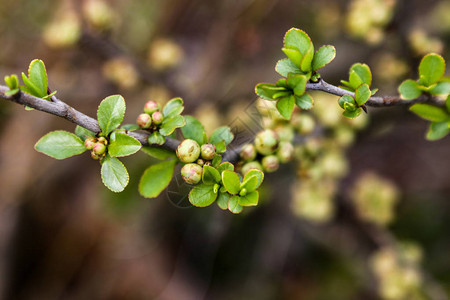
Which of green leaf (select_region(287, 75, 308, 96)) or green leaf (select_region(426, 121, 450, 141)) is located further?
green leaf (select_region(426, 121, 450, 141))

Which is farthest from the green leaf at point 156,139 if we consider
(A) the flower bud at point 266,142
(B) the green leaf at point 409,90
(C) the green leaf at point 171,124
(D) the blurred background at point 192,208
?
(D) the blurred background at point 192,208

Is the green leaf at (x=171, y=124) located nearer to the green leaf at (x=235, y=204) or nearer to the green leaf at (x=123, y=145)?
the green leaf at (x=123, y=145)

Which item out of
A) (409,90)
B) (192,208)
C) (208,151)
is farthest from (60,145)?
(192,208)

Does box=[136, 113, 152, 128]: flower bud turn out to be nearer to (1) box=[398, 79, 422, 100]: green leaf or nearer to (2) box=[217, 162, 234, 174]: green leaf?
(2) box=[217, 162, 234, 174]: green leaf

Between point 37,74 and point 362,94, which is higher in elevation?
point 362,94

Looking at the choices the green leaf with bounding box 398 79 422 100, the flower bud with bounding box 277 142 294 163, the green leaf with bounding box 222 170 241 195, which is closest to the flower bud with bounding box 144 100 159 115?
the green leaf with bounding box 222 170 241 195

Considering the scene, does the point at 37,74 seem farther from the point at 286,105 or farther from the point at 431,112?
the point at 431,112
